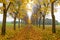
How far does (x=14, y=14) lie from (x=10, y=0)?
53.0ft

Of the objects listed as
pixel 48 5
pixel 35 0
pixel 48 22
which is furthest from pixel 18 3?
pixel 48 22

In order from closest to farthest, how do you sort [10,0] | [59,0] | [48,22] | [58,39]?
[58,39], [10,0], [59,0], [48,22]

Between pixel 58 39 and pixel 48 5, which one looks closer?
pixel 58 39

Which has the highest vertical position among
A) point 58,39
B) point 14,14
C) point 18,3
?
point 18,3

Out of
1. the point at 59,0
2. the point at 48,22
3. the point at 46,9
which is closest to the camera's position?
the point at 59,0

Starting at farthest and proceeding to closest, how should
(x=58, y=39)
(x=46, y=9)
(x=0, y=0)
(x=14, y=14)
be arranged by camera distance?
(x=14, y=14) < (x=46, y=9) < (x=0, y=0) < (x=58, y=39)

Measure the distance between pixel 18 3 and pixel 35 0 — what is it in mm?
4225

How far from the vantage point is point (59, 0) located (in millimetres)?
22812

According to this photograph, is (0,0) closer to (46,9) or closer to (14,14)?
(46,9)

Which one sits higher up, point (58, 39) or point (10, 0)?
point (10, 0)

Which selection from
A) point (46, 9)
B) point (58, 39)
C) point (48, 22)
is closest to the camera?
point (58, 39)

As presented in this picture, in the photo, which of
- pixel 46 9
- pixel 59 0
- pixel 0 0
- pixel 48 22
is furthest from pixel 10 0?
pixel 48 22

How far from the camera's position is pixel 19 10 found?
3744 cm

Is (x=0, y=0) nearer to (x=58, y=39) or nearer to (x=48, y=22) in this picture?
(x=58, y=39)
